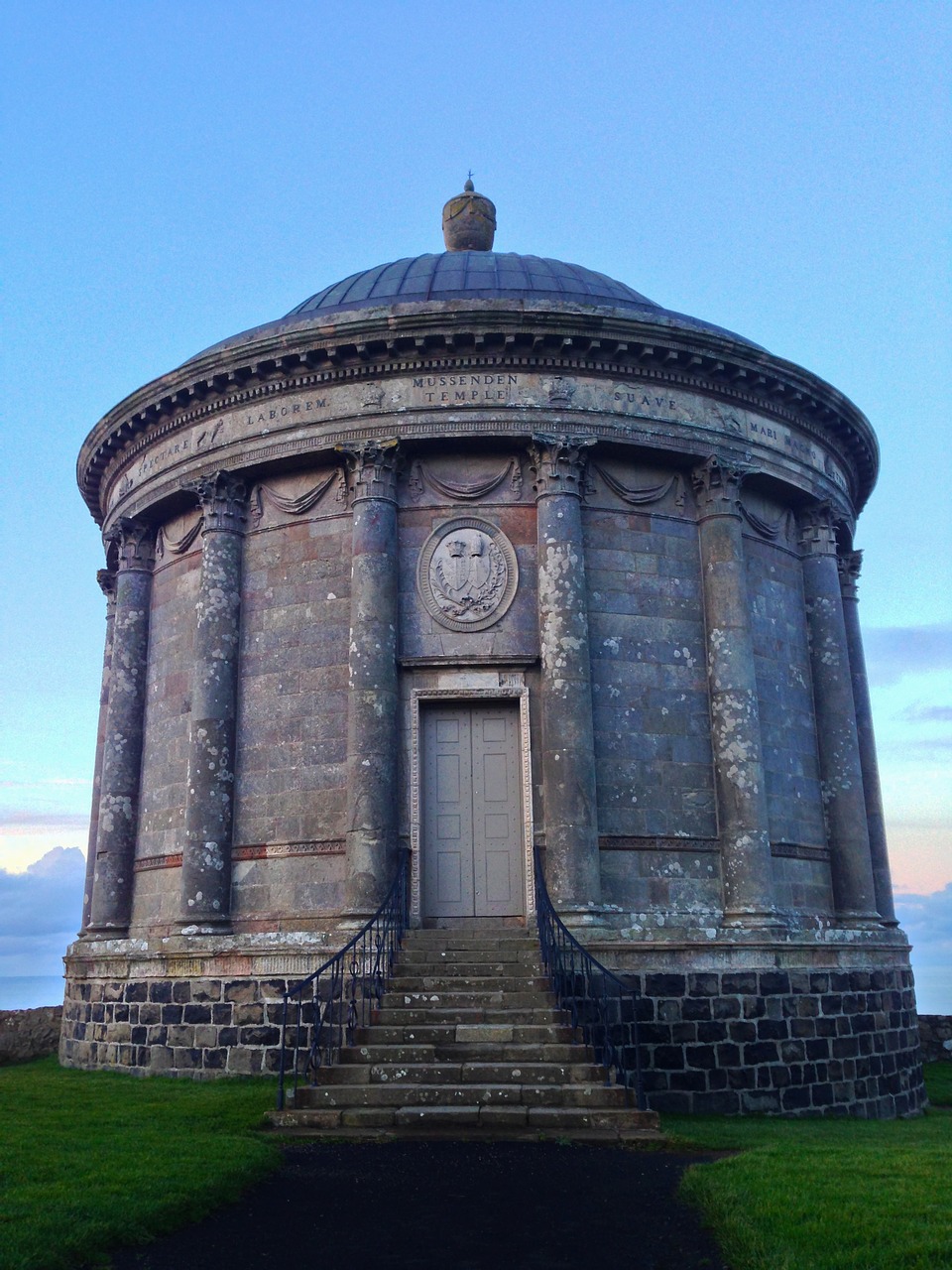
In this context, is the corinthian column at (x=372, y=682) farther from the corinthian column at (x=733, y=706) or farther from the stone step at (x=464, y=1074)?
the corinthian column at (x=733, y=706)

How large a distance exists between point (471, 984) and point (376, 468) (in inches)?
271

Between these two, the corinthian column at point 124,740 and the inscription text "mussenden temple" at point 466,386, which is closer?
the inscription text "mussenden temple" at point 466,386

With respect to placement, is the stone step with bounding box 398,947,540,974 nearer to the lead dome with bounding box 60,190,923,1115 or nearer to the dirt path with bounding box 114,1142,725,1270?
the lead dome with bounding box 60,190,923,1115

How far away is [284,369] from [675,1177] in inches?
456

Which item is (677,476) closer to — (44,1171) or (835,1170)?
(835,1170)

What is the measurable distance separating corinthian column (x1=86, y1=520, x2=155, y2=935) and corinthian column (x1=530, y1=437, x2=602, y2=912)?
660cm

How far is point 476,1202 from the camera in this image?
7.31 metres

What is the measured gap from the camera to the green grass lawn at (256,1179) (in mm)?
5965

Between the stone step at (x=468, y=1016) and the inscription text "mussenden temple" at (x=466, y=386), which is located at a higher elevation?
the inscription text "mussenden temple" at (x=466, y=386)

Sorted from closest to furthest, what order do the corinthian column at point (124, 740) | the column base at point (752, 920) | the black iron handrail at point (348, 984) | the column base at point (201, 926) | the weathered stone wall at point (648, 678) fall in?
the black iron handrail at point (348, 984) < the column base at point (752, 920) < the column base at point (201, 926) < the weathered stone wall at point (648, 678) < the corinthian column at point (124, 740)

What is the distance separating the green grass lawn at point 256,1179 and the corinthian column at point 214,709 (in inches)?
132

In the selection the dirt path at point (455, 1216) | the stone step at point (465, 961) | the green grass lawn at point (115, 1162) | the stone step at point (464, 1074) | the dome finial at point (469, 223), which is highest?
the dome finial at point (469, 223)

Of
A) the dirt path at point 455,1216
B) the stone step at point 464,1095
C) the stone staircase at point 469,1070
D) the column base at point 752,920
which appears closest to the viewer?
the dirt path at point 455,1216

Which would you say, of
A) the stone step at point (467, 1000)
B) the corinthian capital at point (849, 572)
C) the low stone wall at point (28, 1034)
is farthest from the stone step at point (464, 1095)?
the corinthian capital at point (849, 572)
